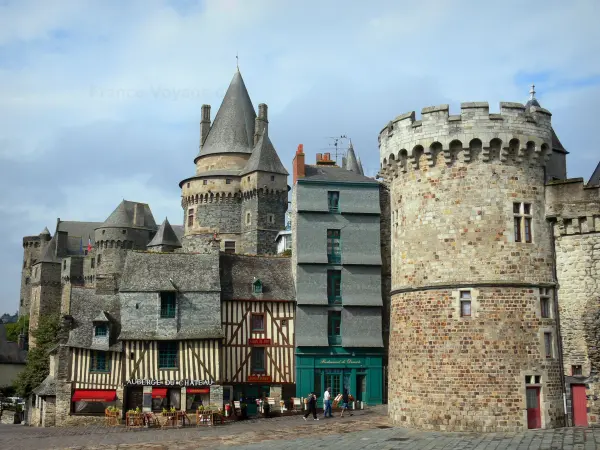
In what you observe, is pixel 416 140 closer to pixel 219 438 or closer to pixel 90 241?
pixel 219 438

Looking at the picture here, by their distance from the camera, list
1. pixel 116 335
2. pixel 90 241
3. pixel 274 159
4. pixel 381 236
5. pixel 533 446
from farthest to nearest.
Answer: pixel 90 241 → pixel 274 159 → pixel 381 236 → pixel 116 335 → pixel 533 446

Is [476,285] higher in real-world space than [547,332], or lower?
higher

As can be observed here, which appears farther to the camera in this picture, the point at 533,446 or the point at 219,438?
the point at 219,438

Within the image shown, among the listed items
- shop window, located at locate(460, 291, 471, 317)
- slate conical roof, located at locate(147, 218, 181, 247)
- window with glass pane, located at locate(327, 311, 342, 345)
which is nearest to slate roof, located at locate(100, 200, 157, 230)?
slate conical roof, located at locate(147, 218, 181, 247)

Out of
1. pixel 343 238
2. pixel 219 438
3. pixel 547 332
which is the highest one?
pixel 343 238

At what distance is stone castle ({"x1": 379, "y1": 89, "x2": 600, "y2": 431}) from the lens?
19.5 metres

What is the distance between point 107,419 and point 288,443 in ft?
32.8

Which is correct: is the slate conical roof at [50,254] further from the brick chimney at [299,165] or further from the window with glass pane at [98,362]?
the brick chimney at [299,165]

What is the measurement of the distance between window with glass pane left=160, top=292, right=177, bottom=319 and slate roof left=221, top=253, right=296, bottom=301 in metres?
2.00

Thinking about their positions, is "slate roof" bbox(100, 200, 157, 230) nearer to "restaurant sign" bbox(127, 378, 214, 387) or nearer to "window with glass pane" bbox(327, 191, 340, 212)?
"window with glass pane" bbox(327, 191, 340, 212)

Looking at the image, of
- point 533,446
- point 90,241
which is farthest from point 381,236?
point 90,241

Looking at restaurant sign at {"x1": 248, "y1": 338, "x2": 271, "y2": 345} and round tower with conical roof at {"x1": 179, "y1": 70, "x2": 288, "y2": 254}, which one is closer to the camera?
restaurant sign at {"x1": 248, "y1": 338, "x2": 271, "y2": 345}

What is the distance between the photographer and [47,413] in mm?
27750

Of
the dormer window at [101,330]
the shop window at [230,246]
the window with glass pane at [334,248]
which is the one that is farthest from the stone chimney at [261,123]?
the dormer window at [101,330]
